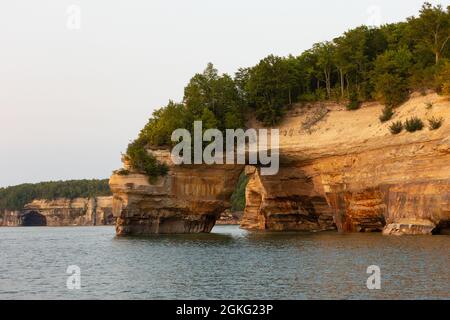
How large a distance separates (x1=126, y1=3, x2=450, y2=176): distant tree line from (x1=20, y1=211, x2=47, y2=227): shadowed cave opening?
378ft

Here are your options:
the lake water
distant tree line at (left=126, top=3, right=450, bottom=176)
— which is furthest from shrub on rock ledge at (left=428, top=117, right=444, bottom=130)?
the lake water

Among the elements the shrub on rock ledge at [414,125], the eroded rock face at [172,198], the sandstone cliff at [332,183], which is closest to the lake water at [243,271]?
the sandstone cliff at [332,183]

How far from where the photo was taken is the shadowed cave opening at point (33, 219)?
18200 cm

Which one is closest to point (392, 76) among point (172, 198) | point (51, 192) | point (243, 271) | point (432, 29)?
point (432, 29)

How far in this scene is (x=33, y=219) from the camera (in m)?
185

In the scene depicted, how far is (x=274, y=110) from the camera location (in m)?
74.6

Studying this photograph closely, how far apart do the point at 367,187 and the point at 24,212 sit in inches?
5491

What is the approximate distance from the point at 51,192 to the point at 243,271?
14787 cm

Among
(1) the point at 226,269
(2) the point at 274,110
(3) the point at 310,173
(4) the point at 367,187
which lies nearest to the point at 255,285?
(1) the point at 226,269

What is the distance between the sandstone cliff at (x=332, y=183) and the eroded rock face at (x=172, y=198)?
112 millimetres

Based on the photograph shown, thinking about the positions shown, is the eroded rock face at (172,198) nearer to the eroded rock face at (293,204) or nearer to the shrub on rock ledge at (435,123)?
the eroded rock face at (293,204)

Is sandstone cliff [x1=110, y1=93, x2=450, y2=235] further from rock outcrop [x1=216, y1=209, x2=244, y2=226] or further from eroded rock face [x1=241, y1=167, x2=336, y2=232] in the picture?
rock outcrop [x1=216, y1=209, x2=244, y2=226]

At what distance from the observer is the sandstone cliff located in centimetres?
5553

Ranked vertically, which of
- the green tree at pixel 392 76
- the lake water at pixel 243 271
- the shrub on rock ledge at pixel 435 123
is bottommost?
the lake water at pixel 243 271
